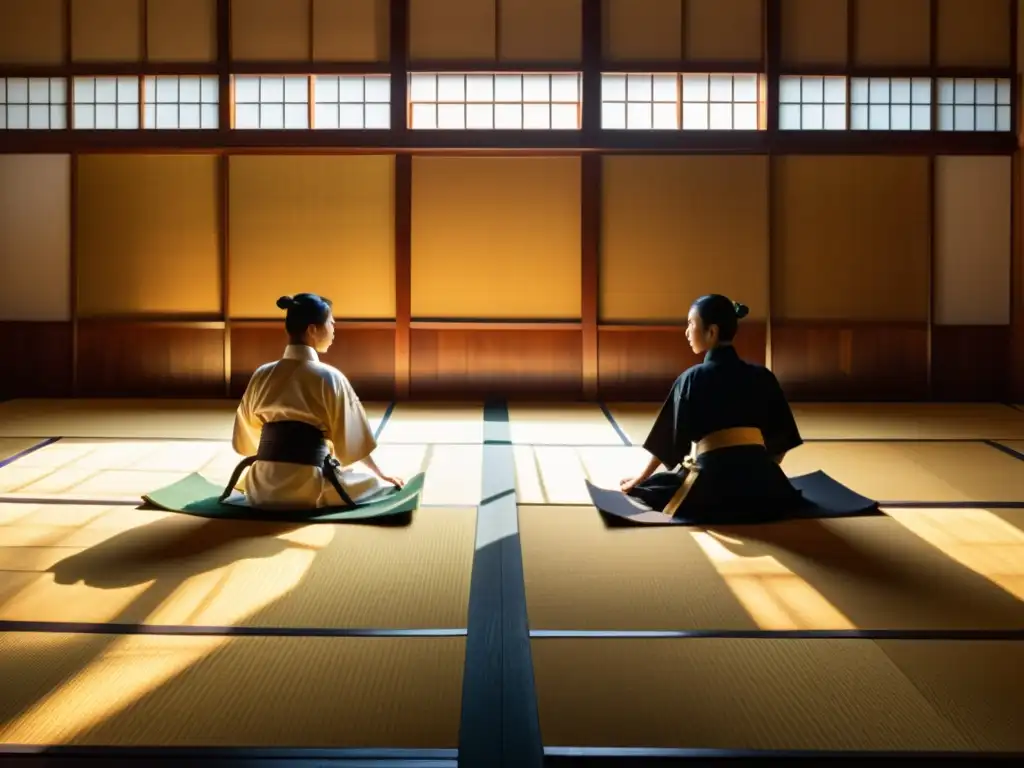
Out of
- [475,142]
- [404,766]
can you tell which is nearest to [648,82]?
[475,142]

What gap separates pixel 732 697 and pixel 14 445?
159 inches

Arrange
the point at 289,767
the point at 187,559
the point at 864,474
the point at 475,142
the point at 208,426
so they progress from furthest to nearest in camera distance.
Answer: the point at 475,142 → the point at 208,426 → the point at 864,474 → the point at 187,559 → the point at 289,767

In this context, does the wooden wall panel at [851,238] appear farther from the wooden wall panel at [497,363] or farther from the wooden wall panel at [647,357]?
the wooden wall panel at [497,363]

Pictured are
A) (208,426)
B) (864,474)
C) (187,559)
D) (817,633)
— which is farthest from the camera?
(208,426)

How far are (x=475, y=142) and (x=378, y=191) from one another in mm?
784

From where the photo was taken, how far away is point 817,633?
1949mm

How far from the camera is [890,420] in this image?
5.50 meters

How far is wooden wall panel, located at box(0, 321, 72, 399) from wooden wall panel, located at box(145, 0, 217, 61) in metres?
2.12

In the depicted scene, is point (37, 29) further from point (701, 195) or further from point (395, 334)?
point (701, 195)

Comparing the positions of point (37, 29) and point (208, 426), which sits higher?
point (37, 29)

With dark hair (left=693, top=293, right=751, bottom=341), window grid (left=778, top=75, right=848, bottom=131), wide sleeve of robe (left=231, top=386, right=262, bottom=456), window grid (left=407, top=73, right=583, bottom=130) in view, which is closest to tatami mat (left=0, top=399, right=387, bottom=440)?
wide sleeve of robe (left=231, top=386, right=262, bottom=456)

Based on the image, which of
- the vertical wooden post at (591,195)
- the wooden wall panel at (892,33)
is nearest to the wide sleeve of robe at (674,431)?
the vertical wooden post at (591,195)

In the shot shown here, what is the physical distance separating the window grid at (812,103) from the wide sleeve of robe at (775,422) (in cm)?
398

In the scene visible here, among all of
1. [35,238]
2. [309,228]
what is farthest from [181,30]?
[35,238]
